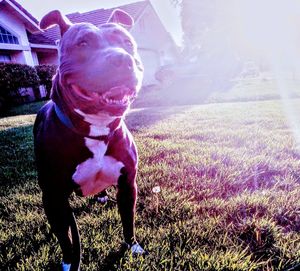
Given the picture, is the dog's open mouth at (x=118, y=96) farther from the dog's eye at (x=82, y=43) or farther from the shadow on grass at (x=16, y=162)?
the shadow on grass at (x=16, y=162)

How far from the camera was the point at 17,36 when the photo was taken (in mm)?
16422

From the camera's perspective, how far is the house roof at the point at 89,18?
1834cm

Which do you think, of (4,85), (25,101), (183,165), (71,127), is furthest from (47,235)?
(25,101)

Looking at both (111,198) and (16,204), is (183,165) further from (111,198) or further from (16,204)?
(16,204)

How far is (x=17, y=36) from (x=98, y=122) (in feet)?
56.4

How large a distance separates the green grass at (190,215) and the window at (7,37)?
559 inches

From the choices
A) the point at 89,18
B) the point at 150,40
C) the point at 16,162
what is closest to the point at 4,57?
the point at 89,18

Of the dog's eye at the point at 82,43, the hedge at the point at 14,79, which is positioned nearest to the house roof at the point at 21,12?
the hedge at the point at 14,79

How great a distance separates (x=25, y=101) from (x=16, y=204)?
44.0ft

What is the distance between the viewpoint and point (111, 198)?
9.13ft

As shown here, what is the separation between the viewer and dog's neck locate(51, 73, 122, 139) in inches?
66.5

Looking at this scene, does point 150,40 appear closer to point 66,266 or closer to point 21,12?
point 21,12

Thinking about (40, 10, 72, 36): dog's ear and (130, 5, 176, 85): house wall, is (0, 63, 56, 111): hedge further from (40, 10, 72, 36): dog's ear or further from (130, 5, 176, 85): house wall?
(40, 10, 72, 36): dog's ear

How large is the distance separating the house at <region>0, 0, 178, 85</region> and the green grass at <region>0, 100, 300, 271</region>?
895cm
